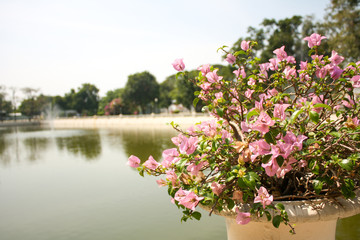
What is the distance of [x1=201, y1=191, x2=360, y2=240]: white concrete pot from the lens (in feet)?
5.60

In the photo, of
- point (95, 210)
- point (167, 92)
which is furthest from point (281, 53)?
point (167, 92)

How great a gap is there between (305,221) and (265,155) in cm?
49

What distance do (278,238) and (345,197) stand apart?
46cm

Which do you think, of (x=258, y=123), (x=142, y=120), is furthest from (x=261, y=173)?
(x=142, y=120)

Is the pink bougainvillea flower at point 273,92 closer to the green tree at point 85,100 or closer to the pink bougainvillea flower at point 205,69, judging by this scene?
the pink bougainvillea flower at point 205,69

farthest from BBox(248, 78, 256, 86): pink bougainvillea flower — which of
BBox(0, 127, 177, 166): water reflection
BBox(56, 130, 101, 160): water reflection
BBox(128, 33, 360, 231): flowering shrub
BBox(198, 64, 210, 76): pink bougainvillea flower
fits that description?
BBox(56, 130, 101, 160): water reflection

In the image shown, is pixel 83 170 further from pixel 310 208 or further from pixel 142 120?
pixel 142 120

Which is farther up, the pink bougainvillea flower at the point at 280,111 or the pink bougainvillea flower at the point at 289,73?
the pink bougainvillea flower at the point at 289,73

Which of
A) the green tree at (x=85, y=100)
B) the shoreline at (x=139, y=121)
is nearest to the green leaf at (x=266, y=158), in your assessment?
the shoreline at (x=139, y=121)

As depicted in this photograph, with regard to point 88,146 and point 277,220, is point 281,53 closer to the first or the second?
point 277,220

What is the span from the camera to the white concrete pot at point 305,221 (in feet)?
5.60

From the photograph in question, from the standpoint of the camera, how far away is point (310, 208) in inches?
68.0

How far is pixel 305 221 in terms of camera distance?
67.0 inches

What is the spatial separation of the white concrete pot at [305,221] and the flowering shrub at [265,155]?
6 centimetres
